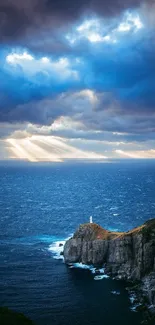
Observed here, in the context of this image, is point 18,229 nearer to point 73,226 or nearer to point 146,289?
point 73,226

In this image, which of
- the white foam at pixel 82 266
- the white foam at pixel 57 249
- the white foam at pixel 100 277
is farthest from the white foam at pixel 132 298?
the white foam at pixel 57 249

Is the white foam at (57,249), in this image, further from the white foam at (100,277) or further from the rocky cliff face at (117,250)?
the white foam at (100,277)

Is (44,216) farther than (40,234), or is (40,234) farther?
(44,216)

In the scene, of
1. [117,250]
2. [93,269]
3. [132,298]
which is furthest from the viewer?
[93,269]

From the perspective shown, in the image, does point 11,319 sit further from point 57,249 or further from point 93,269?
point 57,249

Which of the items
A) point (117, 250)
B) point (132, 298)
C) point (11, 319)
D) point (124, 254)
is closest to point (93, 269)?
point (117, 250)

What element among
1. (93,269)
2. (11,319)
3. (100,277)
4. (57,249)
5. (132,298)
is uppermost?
(11,319)

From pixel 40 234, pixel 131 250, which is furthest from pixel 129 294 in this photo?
pixel 40 234

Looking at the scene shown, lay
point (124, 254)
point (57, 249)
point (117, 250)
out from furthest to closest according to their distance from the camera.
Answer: point (57, 249) < point (117, 250) < point (124, 254)
